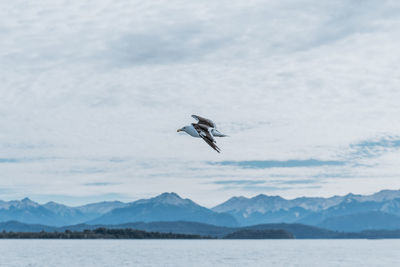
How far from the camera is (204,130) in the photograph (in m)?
35.1

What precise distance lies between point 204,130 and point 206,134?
464 mm

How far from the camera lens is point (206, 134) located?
34719 millimetres

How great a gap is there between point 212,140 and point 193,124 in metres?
2.28

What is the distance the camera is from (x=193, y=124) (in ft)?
118

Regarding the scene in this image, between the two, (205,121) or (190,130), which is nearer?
(190,130)

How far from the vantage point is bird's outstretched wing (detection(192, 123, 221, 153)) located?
33950 millimetres

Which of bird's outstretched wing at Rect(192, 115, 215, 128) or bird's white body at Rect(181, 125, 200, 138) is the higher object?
bird's outstretched wing at Rect(192, 115, 215, 128)

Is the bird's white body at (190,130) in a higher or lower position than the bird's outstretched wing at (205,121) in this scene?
lower

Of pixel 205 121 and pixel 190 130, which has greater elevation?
pixel 205 121

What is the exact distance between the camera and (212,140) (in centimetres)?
3416

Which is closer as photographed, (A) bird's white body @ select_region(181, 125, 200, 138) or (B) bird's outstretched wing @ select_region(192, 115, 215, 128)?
(A) bird's white body @ select_region(181, 125, 200, 138)

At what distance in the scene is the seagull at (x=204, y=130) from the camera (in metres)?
34.5

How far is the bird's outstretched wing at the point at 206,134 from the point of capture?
33950 mm

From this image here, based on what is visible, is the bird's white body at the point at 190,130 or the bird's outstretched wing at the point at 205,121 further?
the bird's outstretched wing at the point at 205,121
